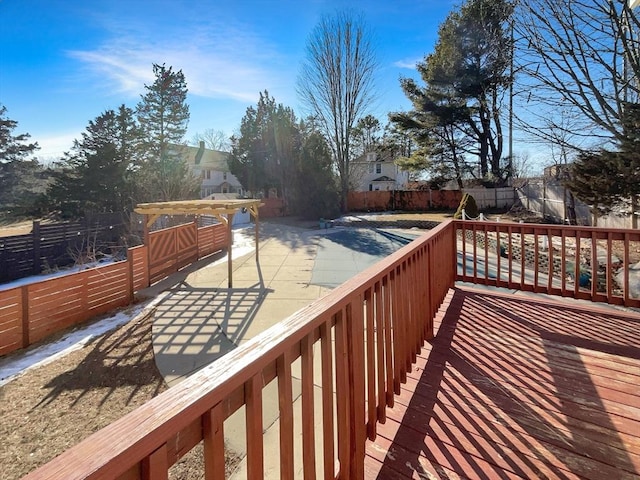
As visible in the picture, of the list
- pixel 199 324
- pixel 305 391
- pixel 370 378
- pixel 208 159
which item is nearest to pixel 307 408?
pixel 305 391

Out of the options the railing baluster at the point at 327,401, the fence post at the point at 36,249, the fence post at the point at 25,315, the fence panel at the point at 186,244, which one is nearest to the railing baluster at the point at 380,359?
the railing baluster at the point at 327,401

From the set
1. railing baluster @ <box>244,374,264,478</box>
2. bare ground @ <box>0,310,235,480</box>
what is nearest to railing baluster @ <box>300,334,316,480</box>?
railing baluster @ <box>244,374,264,478</box>

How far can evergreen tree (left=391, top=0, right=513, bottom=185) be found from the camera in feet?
55.4

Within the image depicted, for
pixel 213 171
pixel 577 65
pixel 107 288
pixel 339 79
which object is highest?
pixel 339 79

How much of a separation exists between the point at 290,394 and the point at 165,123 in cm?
2166

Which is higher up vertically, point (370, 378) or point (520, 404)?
point (370, 378)

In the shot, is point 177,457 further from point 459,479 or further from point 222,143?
point 222,143

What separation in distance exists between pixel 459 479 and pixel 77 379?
4.54 m

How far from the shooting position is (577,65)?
559 centimetres

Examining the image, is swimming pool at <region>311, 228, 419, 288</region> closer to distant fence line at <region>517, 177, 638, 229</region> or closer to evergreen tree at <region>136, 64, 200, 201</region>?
distant fence line at <region>517, 177, 638, 229</region>

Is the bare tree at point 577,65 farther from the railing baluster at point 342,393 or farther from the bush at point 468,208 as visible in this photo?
the railing baluster at point 342,393

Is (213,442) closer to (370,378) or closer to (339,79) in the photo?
(370,378)

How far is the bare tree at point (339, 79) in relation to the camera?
19.1 metres

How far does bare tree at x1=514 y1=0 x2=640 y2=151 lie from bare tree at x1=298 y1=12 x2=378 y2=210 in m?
14.3
